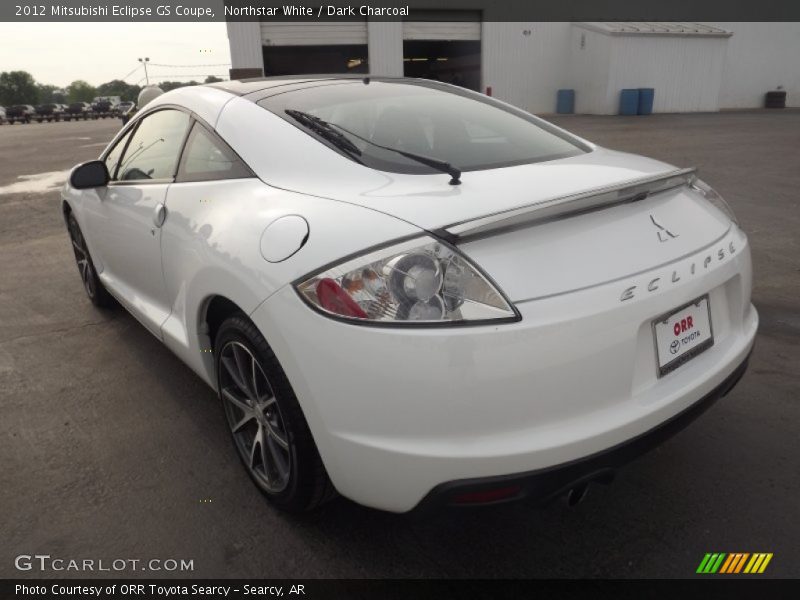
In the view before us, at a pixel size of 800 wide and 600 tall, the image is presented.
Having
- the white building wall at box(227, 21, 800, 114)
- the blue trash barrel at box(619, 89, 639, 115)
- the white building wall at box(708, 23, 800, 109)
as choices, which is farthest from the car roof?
the white building wall at box(708, 23, 800, 109)

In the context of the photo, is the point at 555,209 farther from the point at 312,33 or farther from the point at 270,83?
the point at 312,33

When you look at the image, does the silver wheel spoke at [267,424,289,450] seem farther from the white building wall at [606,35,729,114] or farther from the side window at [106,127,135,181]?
the white building wall at [606,35,729,114]

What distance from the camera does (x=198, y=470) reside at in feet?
8.22

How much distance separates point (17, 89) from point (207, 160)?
13157cm

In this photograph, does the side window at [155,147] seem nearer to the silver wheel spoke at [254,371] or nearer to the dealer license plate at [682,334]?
the silver wheel spoke at [254,371]

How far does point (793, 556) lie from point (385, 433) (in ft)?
4.58

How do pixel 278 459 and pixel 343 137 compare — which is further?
pixel 343 137

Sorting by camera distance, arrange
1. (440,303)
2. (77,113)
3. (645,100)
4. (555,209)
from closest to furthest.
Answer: (440,303) < (555,209) < (645,100) < (77,113)

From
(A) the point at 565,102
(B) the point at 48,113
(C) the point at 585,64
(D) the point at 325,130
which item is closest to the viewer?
(D) the point at 325,130

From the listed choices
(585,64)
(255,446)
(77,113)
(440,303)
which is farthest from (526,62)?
(77,113)

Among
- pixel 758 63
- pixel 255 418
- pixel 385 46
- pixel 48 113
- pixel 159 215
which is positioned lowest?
pixel 255 418

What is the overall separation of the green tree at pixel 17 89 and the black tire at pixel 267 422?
127 m

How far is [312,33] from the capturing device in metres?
23.6

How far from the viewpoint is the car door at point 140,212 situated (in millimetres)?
2752
